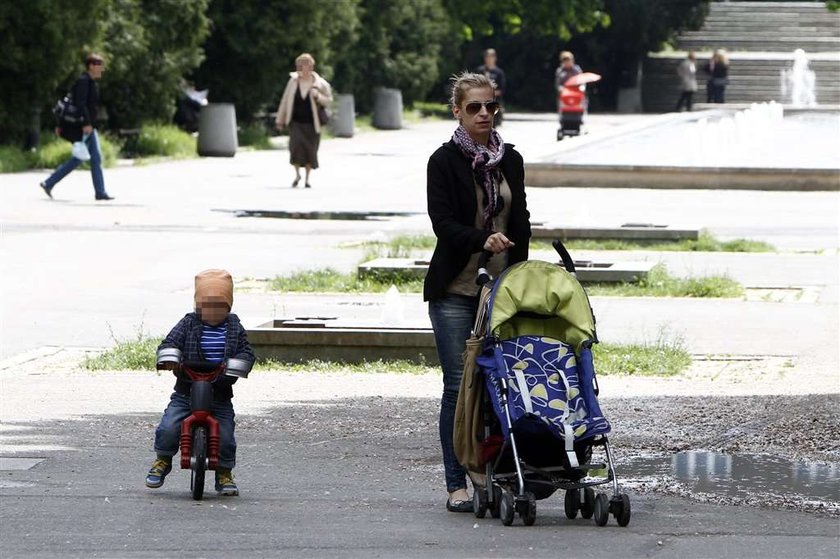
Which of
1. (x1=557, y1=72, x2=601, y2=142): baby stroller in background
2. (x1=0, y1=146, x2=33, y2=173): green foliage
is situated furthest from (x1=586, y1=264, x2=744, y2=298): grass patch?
(x1=557, y1=72, x2=601, y2=142): baby stroller in background

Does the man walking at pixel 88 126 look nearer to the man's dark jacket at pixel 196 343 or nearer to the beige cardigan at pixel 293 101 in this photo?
the beige cardigan at pixel 293 101

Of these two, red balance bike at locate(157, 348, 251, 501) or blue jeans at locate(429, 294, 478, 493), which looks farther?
red balance bike at locate(157, 348, 251, 501)

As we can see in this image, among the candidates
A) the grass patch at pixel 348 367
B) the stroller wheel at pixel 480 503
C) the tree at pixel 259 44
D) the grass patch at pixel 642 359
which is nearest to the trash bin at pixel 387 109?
the tree at pixel 259 44

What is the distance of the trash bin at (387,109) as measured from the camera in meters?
46.9

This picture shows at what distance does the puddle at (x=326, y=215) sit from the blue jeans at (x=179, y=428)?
14681mm

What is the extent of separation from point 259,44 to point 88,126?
49.5 feet

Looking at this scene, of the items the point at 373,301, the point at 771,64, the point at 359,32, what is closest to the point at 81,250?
the point at 373,301

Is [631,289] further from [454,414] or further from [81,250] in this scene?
[454,414]

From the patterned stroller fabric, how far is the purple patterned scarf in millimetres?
306

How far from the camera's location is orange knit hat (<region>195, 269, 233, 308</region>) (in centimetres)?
716

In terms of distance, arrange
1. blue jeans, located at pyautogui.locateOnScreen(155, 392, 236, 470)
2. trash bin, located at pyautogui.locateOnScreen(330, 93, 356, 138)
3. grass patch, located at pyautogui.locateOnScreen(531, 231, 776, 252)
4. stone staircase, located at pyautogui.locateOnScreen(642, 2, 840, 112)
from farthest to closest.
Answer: stone staircase, located at pyautogui.locateOnScreen(642, 2, 840, 112) < trash bin, located at pyautogui.locateOnScreen(330, 93, 356, 138) < grass patch, located at pyautogui.locateOnScreen(531, 231, 776, 252) < blue jeans, located at pyautogui.locateOnScreen(155, 392, 236, 470)

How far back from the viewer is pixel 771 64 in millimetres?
60719

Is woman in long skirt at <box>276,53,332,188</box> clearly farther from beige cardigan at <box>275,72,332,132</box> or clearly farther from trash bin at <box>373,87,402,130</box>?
trash bin at <box>373,87,402,130</box>

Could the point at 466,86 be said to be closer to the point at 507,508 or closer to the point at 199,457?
the point at 507,508
